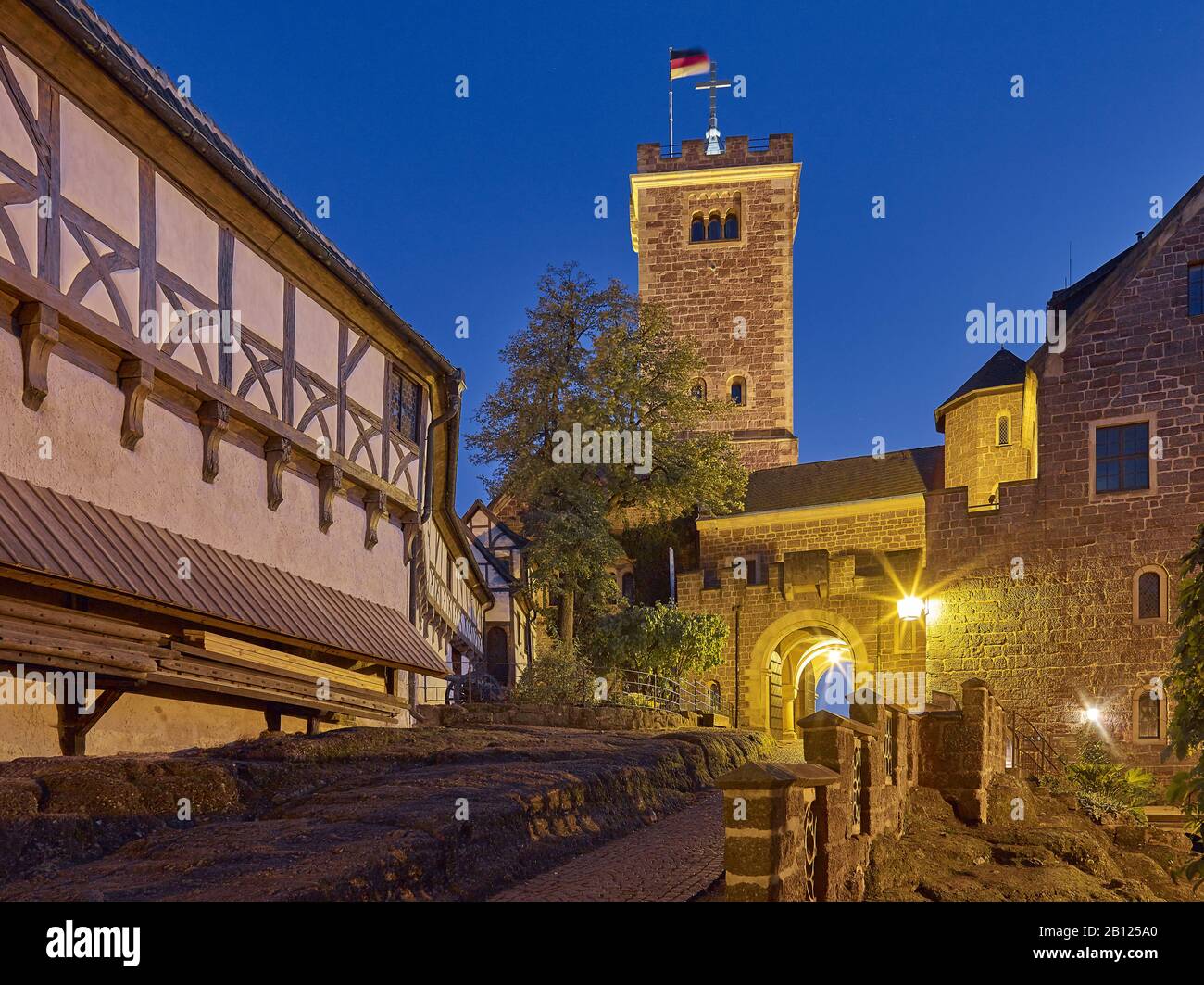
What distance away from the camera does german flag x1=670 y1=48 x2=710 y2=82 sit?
52906 mm

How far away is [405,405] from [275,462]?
176 inches

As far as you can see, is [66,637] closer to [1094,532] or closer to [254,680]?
[254,680]

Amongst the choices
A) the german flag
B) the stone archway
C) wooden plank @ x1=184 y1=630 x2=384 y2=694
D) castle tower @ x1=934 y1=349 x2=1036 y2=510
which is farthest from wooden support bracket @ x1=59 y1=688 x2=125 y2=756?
the german flag

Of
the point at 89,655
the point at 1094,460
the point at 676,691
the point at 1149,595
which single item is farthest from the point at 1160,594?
the point at 89,655

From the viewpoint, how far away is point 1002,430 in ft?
106

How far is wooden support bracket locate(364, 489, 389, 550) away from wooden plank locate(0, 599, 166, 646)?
5399mm

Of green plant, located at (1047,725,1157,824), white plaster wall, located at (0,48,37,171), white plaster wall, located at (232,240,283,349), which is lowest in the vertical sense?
green plant, located at (1047,725,1157,824)

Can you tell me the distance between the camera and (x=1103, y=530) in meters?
24.9

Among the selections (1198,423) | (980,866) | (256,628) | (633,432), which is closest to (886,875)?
(980,866)

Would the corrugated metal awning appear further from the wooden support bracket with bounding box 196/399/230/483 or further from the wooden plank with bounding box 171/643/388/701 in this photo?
the wooden support bracket with bounding box 196/399/230/483

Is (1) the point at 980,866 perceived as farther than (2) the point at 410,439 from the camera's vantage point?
No

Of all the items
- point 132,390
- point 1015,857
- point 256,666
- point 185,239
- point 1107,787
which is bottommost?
point 1107,787
